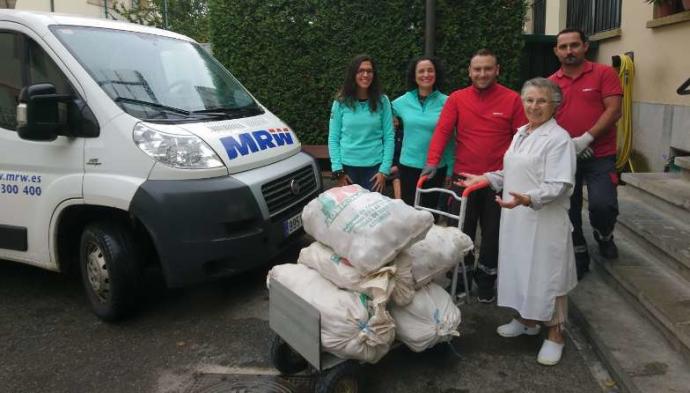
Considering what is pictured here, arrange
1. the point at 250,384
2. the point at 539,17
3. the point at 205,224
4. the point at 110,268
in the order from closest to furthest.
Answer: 1. the point at 250,384
2. the point at 205,224
3. the point at 110,268
4. the point at 539,17

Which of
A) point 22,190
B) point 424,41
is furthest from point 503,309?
point 424,41

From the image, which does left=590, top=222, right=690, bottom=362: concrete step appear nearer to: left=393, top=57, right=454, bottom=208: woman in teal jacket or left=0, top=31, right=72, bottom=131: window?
left=393, top=57, right=454, bottom=208: woman in teal jacket

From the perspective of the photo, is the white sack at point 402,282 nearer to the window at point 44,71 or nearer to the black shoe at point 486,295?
the black shoe at point 486,295

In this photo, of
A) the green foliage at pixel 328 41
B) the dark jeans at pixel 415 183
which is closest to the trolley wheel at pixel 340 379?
the dark jeans at pixel 415 183

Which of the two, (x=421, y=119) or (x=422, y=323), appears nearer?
(x=422, y=323)

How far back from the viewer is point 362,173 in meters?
4.46

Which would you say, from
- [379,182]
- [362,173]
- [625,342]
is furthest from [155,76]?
[625,342]

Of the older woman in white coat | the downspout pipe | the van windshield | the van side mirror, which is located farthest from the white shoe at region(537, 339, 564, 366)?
the downspout pipe

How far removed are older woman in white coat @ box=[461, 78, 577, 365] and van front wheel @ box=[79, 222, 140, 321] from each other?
2.21 m

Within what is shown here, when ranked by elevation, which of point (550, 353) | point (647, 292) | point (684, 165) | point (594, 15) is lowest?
point (550, 353)

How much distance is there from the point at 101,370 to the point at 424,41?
5.85m

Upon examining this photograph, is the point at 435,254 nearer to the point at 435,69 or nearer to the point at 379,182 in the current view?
the point at 379,182

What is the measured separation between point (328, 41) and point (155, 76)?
13.6 ft

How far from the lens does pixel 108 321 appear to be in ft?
12.1
